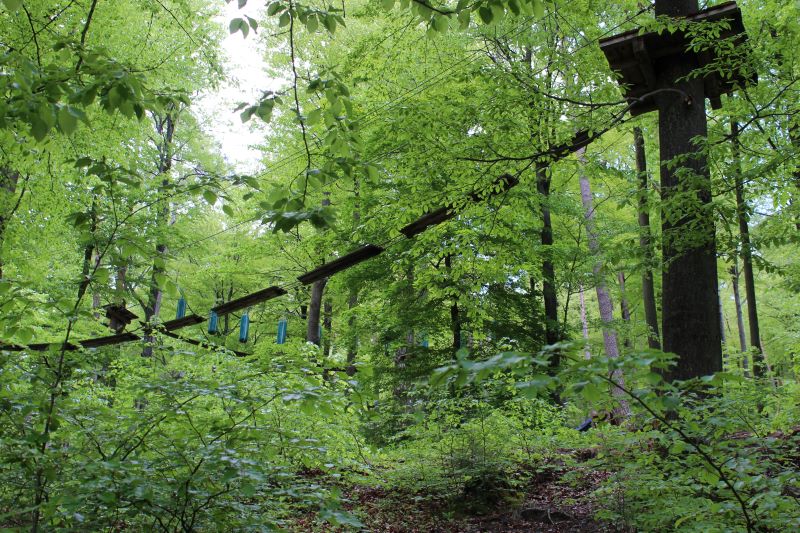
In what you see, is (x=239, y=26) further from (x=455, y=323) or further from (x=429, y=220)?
(x=455, y=323)

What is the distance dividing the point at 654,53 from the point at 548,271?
18.9 feet

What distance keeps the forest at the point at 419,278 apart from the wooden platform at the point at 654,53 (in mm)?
29

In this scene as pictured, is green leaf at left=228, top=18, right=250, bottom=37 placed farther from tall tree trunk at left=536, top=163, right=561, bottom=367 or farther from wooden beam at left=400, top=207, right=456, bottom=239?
tall tree trunk at left=536, top=163, right=561, bottom=367

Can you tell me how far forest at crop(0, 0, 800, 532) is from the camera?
2424 mm

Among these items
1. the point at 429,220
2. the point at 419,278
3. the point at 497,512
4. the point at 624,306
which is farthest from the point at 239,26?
the point at 624,306

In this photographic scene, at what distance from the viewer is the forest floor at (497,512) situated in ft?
17.0

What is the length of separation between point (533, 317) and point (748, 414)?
6.42 metres

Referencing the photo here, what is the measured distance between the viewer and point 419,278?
24.6ft

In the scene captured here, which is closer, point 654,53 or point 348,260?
point 654,53

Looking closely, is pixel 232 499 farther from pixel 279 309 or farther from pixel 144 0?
pixel 279 309

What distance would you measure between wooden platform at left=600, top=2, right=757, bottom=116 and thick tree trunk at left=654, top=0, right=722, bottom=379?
135 mm

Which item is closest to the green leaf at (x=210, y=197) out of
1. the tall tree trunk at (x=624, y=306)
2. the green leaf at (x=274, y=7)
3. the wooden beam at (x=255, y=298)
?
the green leaf at (x=274, y=7)

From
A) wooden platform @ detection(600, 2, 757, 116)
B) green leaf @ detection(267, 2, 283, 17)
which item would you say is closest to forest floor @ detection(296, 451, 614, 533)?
A: wooden platform @ detection(600, 2, 757, 116)

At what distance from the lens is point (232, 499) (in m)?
2.80
